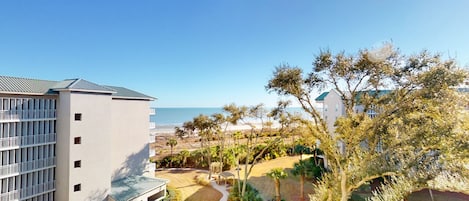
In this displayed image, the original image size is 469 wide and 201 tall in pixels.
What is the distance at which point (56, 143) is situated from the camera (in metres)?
12.9

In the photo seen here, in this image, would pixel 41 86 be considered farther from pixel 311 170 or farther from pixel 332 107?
pixel 332 107

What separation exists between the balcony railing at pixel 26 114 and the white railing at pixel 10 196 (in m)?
3.69

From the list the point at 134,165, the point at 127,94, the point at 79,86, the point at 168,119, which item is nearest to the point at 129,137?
the point at 134,165

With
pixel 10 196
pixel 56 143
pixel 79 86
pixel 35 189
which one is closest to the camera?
pixel 10 196

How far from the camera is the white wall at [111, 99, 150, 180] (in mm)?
16922

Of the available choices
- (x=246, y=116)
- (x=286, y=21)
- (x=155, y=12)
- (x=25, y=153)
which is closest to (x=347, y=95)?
(x=286, y=21)

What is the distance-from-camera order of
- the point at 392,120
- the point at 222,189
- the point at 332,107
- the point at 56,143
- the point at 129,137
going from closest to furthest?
the point at 392,120 → the point at 56,143 → the point at 129,137 → the point at 222,189 → the point at 332,107

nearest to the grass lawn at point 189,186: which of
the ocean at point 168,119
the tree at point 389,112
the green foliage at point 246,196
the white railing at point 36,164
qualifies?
the green foliage at point 246,196

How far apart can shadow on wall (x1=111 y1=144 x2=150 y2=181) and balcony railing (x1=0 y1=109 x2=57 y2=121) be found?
6.50 metres

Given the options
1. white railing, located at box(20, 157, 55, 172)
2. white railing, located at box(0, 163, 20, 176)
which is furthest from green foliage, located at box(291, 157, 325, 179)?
white railing, located at box(0, 163, 20, 176)

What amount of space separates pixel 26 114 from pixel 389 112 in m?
17.4

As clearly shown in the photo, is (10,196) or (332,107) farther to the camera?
(332,107)

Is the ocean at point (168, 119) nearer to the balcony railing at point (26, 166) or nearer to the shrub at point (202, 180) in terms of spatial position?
the shrub at point (202, 180)

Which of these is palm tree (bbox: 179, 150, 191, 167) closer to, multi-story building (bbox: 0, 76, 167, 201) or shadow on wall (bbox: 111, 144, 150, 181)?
shadow on wall (bbox: 111, 144, 150, 181)
